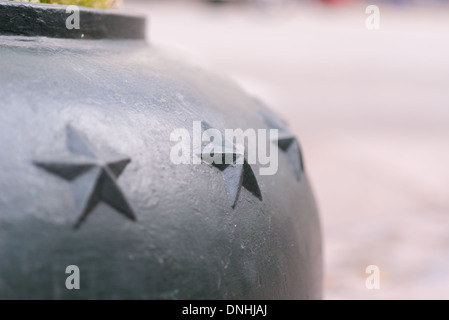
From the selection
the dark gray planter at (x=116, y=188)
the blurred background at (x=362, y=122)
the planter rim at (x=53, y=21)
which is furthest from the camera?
the blurred background at (x=362, y=122)

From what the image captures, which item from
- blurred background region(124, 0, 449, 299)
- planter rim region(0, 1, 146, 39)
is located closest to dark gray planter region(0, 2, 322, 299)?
planter rim region(0, 1, 146, 39)

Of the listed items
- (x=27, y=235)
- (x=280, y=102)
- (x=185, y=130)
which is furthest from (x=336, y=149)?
(x=27, y=235)

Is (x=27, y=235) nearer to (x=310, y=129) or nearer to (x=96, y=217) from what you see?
(x=96, y=217)

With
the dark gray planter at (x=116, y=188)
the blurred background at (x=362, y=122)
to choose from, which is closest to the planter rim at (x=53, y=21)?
the dark gray planter at (x=116, y=188)

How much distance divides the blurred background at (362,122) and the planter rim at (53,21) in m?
0.35

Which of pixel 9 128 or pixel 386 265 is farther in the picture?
pixel 386 265

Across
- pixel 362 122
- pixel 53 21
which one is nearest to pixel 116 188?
pixel 53 21

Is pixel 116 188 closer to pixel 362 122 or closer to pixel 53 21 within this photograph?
pixel 53 21

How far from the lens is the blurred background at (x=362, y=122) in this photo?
13.4 feet

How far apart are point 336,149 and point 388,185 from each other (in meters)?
1.03

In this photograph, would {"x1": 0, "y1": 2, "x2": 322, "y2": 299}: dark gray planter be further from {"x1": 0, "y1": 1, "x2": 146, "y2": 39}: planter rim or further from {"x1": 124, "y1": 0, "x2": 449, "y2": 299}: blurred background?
{"x1": 124, "y1": 0, "x2": 449, "y2": 299}: blurred background

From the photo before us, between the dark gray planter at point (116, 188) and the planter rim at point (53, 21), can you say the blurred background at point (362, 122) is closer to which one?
the planter rim at point (53, 21)

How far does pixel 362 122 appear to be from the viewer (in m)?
8.08
